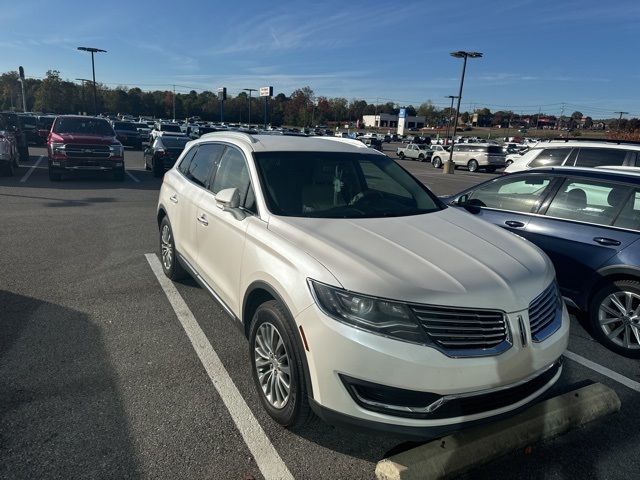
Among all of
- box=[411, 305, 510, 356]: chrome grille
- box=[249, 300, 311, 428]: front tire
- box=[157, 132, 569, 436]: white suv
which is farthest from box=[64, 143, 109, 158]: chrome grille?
box=[411, 305, 510, 356]: chrome grille

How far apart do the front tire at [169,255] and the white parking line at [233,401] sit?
0.42 m

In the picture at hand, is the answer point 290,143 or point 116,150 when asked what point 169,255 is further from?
point 116,150

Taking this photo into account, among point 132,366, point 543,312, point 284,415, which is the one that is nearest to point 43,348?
point 132,366

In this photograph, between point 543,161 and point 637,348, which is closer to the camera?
point 637,348

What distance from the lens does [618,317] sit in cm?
403

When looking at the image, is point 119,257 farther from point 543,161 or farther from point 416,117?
point 416,117

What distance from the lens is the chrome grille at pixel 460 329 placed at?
2283 mm

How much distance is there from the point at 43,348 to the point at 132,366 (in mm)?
852

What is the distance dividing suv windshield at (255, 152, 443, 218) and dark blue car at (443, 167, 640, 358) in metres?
1.41

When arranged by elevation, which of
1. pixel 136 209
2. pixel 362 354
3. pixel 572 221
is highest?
pixel 572 221

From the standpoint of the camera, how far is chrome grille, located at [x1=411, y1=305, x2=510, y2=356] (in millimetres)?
2283

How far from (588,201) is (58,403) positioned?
16.3ft

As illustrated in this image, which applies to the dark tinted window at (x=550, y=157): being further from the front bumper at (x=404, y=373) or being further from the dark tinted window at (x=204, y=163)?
the front bumper at (x=404, y=373)

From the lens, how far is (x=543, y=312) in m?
2.65
